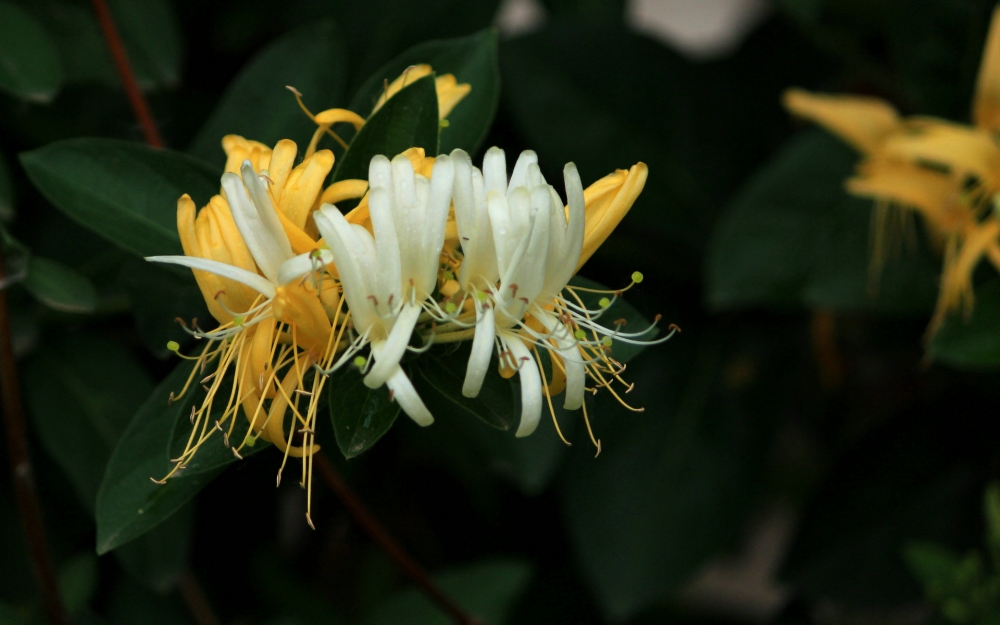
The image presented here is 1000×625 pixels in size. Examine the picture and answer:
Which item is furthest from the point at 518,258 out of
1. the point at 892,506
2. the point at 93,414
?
the point at 892,506

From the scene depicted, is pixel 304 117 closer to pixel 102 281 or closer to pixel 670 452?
pixel 102 281

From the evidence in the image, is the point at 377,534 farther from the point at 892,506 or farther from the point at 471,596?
the point at 892,506

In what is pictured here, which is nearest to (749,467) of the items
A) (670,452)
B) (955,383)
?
(670,452)

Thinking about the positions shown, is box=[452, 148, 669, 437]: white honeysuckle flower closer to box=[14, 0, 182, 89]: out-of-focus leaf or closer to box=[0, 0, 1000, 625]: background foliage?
box=[0, 0, 1000, 625]: background foliage

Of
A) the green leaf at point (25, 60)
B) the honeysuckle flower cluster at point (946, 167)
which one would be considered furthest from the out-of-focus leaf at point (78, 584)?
the honeysuckle flower cluster at point (946, 167)

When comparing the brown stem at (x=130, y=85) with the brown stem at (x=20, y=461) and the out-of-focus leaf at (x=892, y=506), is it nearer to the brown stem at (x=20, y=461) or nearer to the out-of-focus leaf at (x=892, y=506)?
the brown stem at (x=20, y=461)

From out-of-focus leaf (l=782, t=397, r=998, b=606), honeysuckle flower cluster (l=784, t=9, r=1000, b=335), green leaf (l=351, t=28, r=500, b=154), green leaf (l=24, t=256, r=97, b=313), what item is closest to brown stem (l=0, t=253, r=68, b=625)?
green leaf (l=24, t=256, r=97, b=313)

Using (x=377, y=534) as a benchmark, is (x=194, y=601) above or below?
below
